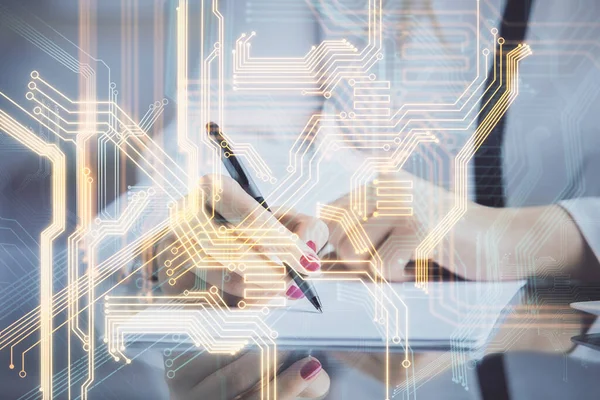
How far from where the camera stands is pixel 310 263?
2.43 feet

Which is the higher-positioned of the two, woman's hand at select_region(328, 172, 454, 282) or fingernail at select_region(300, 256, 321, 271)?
woman's hand at select_region(328, 172, 454, 282)

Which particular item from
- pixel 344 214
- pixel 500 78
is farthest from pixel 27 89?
pixel 500 78

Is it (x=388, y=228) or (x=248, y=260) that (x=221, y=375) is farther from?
(x=388, y=228)

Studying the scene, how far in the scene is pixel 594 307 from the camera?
736mm

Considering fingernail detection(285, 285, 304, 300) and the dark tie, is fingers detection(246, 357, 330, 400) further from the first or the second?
the dark tie

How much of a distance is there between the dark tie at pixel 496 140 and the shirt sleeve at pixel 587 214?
101 mm

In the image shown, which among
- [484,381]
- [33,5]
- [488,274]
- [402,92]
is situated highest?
[33,5]

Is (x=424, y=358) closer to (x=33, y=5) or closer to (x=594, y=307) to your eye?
(x=594, y=307)

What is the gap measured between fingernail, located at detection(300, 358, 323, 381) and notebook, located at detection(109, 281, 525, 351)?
0.07ft

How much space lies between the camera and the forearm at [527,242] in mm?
741

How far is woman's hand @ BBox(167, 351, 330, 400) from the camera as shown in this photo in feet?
2.39

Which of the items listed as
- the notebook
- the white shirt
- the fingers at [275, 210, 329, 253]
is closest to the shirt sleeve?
the white shirt

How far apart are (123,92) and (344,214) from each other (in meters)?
0.36

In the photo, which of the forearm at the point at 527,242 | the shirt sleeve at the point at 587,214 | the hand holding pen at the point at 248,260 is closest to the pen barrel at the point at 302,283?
the hand holding pen at the point at 248,260
